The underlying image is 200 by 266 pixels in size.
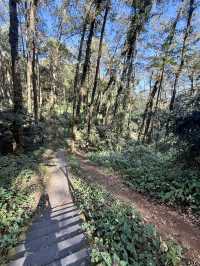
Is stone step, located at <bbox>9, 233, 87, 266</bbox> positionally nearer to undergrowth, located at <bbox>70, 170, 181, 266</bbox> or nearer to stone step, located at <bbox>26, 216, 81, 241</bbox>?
undergrowth, located at <bbox>70, 170, 181, 266</bbox>

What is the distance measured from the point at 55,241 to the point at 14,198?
2104 mm

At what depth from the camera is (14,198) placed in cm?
528

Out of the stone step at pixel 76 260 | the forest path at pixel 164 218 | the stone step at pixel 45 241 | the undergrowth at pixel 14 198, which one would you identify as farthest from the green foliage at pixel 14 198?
the forest path at pixel 164 218

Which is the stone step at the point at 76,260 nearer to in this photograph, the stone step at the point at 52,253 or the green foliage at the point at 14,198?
the stone step at the point at 52,253

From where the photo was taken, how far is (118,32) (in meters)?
18.6

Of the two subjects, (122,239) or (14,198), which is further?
(14,198)

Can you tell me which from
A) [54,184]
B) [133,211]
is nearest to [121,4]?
[54,184]

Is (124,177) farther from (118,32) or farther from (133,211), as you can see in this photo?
(118,32)

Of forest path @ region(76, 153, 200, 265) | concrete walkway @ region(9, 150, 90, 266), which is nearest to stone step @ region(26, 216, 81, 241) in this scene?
concrete walkway @ region(9, 150, 90, 266)

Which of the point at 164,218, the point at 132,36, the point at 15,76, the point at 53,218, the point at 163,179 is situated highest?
the point at 132,36

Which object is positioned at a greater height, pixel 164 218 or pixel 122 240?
pixel 122 240

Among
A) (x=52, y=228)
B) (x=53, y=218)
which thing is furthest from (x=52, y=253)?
(x=53, y=218)

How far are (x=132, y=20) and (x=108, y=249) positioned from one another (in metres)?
Answer: 15.9

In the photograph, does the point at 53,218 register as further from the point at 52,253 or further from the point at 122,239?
the point at 122,239
